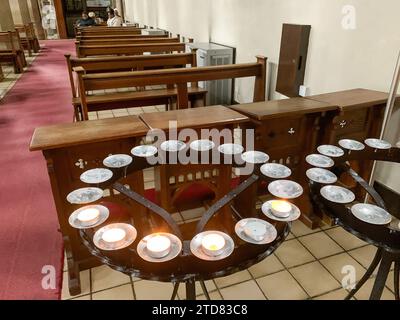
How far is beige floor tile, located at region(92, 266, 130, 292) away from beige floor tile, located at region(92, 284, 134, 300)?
0.03 meters

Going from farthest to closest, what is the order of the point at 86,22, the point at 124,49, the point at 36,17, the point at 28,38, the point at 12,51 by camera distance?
the point at 36,17 < the point at 86,22 < the point at 28,38 < the point at 12,51 < the point at 124,49

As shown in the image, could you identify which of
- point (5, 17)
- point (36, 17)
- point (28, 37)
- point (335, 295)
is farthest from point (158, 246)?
point (36, 17)

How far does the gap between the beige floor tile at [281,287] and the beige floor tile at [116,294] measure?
787 mm

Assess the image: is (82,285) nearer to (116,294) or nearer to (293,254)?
(116,294)

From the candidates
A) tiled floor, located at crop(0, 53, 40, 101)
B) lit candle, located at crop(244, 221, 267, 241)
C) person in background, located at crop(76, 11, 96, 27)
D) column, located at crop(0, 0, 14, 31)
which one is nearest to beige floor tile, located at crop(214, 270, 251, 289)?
lit candle, located at crop(244, 221, 267, 241)

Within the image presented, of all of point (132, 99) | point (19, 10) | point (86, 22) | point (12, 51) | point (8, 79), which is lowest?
point (8, 79)

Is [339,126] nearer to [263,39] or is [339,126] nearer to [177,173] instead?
[177,173]

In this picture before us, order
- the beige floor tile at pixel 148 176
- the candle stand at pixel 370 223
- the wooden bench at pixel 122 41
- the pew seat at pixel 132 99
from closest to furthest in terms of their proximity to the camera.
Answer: the candle stand at pixel 370 223 → the beige floor tile at pixel 148 176 → the pew seat at pixel 132 99 → the wooden bench at pixel 122 41

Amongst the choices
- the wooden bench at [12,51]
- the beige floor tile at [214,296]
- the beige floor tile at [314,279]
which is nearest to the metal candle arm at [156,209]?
the beige floor tile at [214,296]

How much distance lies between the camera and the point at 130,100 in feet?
13.1

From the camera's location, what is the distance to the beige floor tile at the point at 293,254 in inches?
83.8

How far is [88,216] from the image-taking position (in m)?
1.10

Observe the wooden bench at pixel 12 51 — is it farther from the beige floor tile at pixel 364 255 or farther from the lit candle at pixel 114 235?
the beige floor tile at pixel 364 255

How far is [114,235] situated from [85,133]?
0.89m
